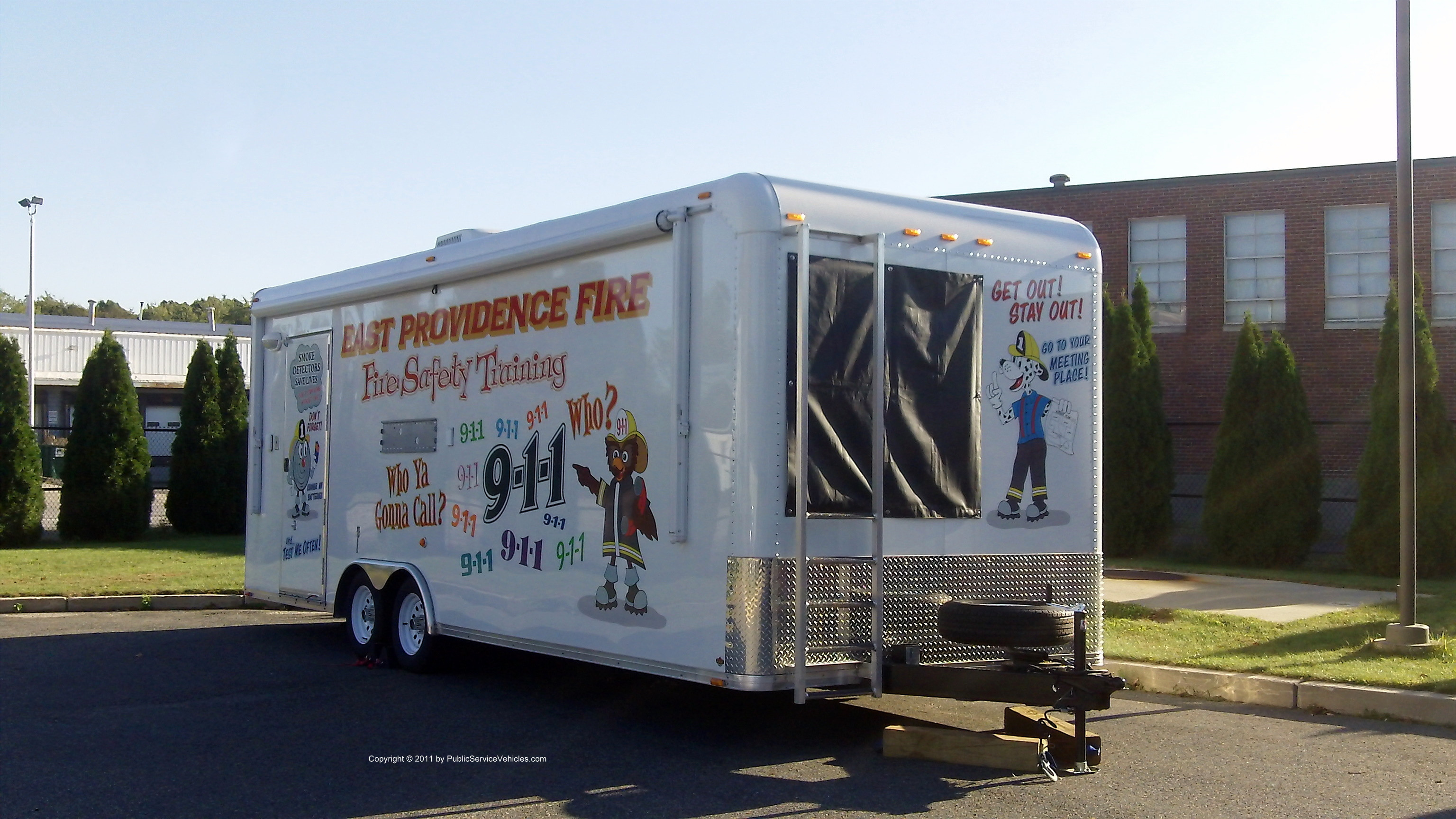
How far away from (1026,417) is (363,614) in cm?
547

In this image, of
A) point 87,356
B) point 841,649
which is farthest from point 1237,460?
point 87,356

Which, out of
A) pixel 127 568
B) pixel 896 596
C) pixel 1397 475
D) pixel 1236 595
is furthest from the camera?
pixel 127 568

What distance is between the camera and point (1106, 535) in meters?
18.7

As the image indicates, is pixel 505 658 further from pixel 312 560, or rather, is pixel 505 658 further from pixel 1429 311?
pixel 1429 311

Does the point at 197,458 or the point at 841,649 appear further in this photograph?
the point at 197,458

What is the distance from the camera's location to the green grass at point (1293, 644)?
29.7 feet

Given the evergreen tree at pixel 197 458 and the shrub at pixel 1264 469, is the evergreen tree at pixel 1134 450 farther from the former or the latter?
the evergreen tree at pixel 197 458

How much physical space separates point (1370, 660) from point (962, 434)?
4.41 meters

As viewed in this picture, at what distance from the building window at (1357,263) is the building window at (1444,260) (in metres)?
0.64

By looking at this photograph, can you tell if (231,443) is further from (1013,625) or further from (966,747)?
(1013,625)

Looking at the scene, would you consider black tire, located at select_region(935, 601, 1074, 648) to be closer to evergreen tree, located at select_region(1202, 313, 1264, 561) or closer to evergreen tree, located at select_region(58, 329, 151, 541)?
evergreen tree, located at select_region(1202, 313, 1264, 561)

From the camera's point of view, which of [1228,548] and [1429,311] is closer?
[1228,548]

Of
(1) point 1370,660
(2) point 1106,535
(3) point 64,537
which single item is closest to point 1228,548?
(2) point 1106,535

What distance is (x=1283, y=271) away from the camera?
21312mm
